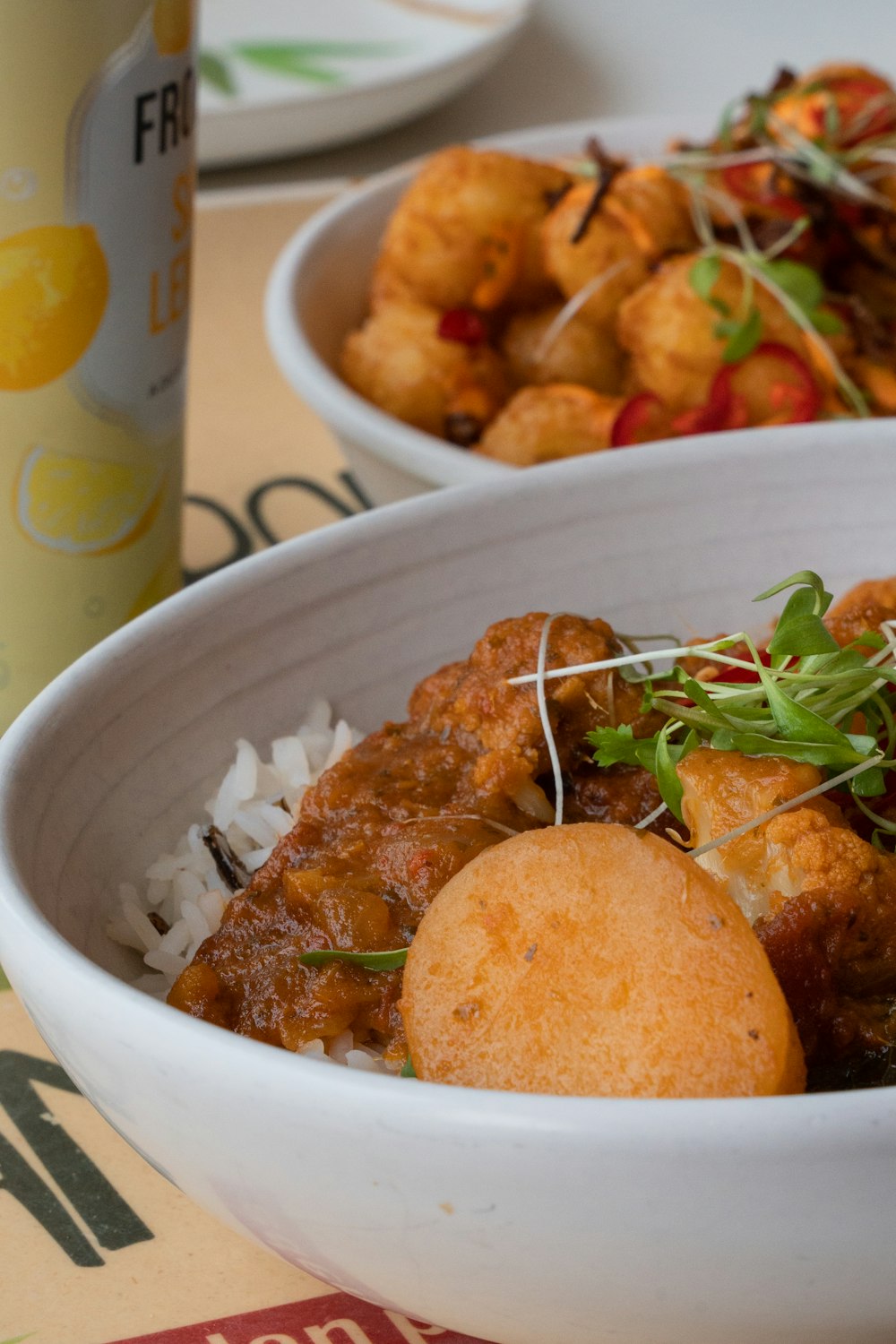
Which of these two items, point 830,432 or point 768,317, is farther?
point 768,317

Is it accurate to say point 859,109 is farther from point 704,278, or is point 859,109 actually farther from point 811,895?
point 811,895

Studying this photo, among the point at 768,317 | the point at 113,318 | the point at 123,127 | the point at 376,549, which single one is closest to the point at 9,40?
the point at 123,127

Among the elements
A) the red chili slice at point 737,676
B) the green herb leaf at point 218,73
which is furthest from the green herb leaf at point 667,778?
the green herb leaf at point 218,73

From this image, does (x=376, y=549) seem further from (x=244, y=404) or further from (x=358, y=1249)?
(x=244, y=404)

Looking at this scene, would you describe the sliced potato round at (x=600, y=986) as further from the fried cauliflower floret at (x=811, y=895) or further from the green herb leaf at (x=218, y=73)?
the green herb leaf at (x=218, y=73)

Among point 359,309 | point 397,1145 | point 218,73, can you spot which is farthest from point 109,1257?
point 218,73
